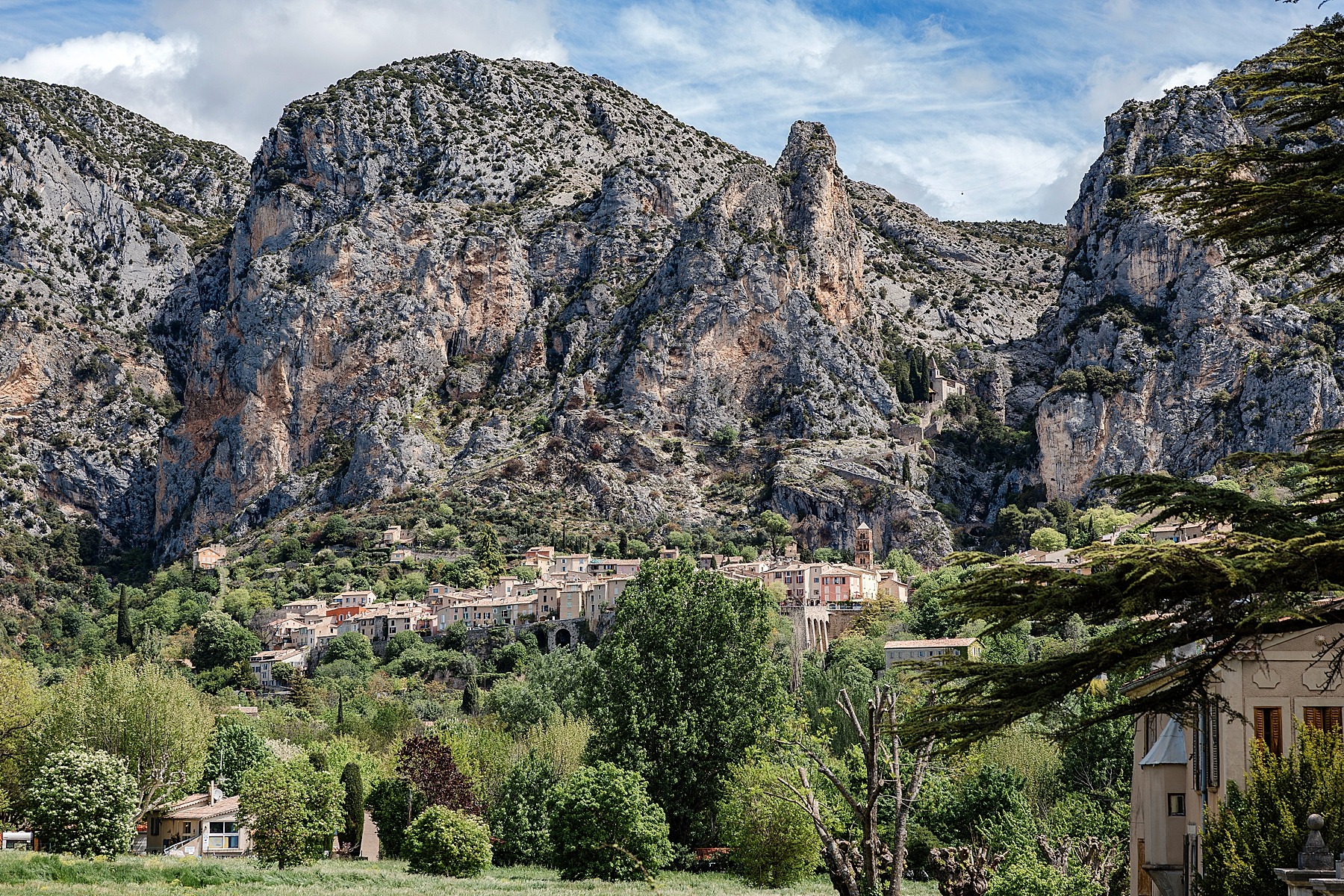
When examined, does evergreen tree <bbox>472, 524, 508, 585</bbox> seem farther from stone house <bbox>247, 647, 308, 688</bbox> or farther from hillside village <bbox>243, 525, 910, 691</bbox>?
stone house <bbox>247, 647, 308, 688</bbox>

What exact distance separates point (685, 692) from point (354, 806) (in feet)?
54.9

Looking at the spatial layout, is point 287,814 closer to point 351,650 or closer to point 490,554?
point 351,650

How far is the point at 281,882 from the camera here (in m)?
42.2

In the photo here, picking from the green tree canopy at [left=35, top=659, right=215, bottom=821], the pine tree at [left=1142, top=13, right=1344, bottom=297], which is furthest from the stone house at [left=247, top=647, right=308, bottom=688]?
the pine tree at [left=1142, top=13, right=1344, bottom=297]

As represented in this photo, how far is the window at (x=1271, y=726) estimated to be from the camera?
19.3 metres

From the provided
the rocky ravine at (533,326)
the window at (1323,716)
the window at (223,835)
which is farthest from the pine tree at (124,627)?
the window at (1323,716)

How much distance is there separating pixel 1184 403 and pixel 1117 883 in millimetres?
122948

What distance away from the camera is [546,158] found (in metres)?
194

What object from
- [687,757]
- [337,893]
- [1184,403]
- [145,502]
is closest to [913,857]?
[687,757]

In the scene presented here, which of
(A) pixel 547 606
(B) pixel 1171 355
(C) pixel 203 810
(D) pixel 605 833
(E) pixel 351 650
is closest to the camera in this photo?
(D) pixel 605 833

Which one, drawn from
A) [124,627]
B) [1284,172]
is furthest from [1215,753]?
[124,627]

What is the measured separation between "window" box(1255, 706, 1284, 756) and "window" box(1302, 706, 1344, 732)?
364 mm

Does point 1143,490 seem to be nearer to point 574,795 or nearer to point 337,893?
point 337,893

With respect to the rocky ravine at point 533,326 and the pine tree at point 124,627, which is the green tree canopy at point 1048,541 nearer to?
the rocky ravine at point 533,326
